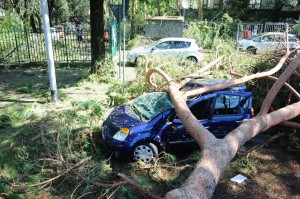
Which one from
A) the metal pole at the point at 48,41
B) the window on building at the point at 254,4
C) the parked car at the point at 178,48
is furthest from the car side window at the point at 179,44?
the window on building at the point at 254,4

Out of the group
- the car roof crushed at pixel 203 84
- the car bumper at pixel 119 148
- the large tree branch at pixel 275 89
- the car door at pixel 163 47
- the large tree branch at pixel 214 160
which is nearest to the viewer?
the large tree branch at pixel 214 160

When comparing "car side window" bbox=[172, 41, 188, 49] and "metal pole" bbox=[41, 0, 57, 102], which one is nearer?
"metal pole" bbox=[41, 0, 57, 102]

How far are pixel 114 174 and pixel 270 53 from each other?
20.1ft

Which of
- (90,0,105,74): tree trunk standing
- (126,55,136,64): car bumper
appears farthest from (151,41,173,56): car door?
(90,0,105,74): tree trunk standing

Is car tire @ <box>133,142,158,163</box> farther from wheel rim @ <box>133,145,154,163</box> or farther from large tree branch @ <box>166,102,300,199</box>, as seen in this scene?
large tree branch @ <box>166,102,300,199</box>

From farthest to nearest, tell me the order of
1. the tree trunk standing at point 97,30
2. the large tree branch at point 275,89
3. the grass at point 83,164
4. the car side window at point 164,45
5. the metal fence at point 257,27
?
the metal fence at point 257,27
the car side window at point 164,45
the tree trunk standing at point 97,30
the large tree branch at point 275,89
the grass at point 83,164

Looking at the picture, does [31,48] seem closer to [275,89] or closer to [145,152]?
[145,152]

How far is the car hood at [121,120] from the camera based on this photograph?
5.98 m

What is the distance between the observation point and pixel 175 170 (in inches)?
225

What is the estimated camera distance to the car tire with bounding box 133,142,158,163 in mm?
5945

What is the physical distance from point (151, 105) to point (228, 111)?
5.64 feet

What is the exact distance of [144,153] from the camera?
5.97 meters

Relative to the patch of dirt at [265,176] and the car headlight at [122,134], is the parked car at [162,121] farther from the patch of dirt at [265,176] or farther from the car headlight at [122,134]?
the patch of dirt at [265,176]

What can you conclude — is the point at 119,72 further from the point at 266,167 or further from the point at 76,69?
the point at 266,167
